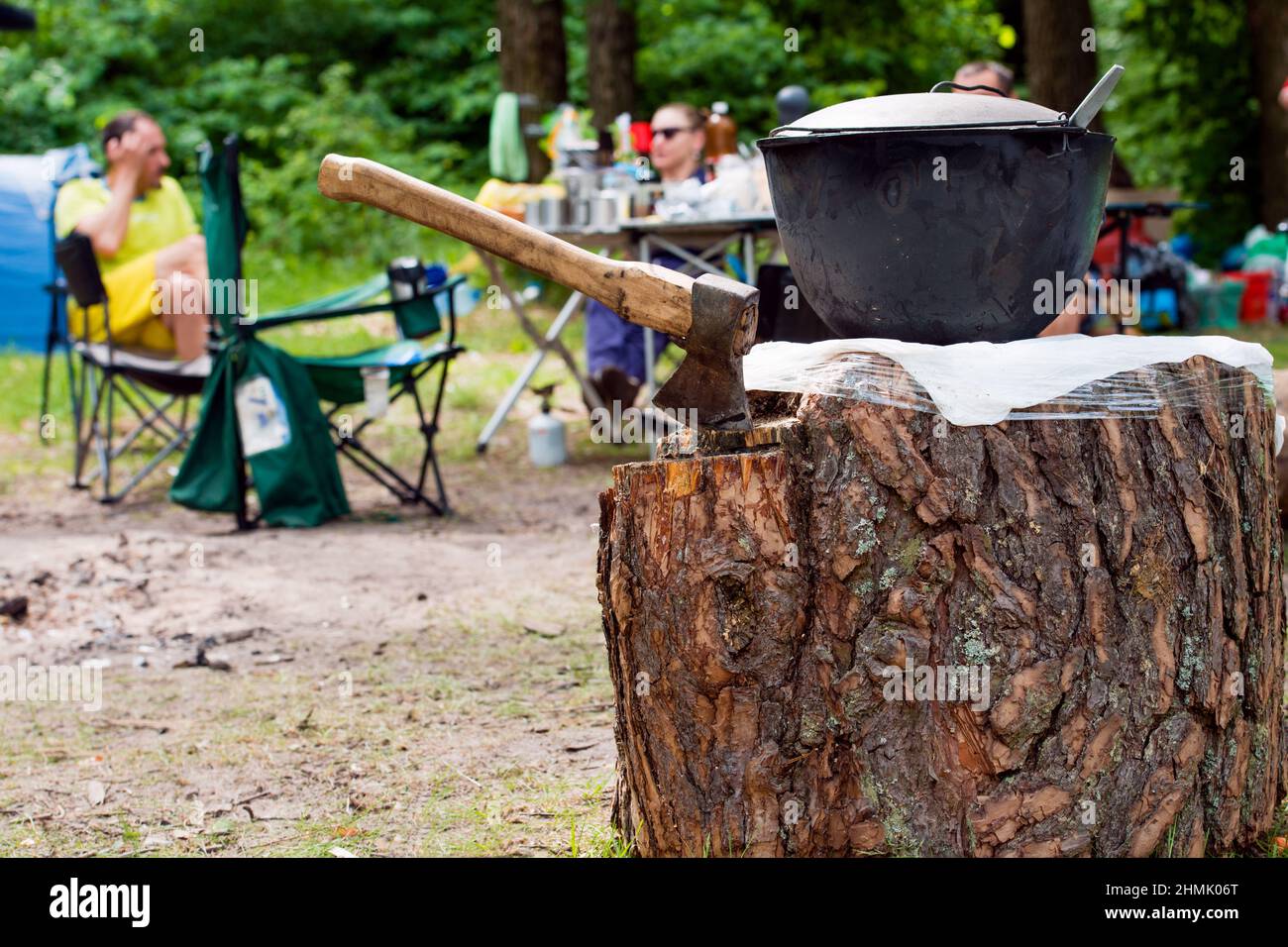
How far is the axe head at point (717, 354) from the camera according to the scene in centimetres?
231

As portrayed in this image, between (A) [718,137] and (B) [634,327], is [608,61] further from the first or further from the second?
(B) [634,327]

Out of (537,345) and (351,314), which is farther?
(537,345)

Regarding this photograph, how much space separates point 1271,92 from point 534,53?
6428 millimetres

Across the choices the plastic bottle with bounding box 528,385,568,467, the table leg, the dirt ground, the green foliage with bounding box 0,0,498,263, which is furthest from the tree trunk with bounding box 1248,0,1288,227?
Result: the dirt ground

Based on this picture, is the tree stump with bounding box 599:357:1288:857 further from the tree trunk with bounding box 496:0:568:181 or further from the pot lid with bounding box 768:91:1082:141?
the tree trunk with bounding box 496:0:568:181

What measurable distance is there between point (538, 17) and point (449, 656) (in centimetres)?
816

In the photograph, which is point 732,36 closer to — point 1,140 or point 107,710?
point 1,140

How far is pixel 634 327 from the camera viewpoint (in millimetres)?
7531

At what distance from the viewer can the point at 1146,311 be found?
10.6 metres

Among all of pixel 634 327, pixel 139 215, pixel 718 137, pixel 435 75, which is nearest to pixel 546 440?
pixel 634 327

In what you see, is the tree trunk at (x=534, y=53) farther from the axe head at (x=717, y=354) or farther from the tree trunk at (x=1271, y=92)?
the axe head at (x=717, y=354)

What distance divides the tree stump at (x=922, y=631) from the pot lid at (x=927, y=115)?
0.52 m

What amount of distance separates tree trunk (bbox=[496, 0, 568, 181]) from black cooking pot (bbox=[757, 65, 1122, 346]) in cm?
863
